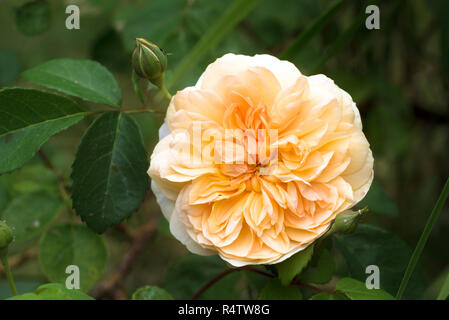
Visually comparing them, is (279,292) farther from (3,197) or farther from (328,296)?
(3,197)

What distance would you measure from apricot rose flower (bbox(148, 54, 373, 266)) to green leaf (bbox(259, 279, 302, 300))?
11 cm

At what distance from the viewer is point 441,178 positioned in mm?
1328

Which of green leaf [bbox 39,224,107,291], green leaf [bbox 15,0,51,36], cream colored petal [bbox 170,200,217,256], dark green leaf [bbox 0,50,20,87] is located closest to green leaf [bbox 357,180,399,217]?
cream colored petal [bbox 170,200,217,256]

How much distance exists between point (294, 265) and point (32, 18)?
2.27 ft

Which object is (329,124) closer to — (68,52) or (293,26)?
(293,26)

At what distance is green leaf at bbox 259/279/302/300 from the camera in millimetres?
640

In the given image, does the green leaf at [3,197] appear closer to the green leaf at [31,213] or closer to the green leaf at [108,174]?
the green leaf at [31,213]

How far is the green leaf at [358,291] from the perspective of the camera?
58 centimetres

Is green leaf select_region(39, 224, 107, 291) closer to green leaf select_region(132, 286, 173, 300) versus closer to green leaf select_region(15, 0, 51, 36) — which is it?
green leaf select_region(132, 286, 173, 300)

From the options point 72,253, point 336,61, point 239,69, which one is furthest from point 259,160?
point 336,61

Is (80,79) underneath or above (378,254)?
above

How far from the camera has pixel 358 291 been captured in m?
0.59
